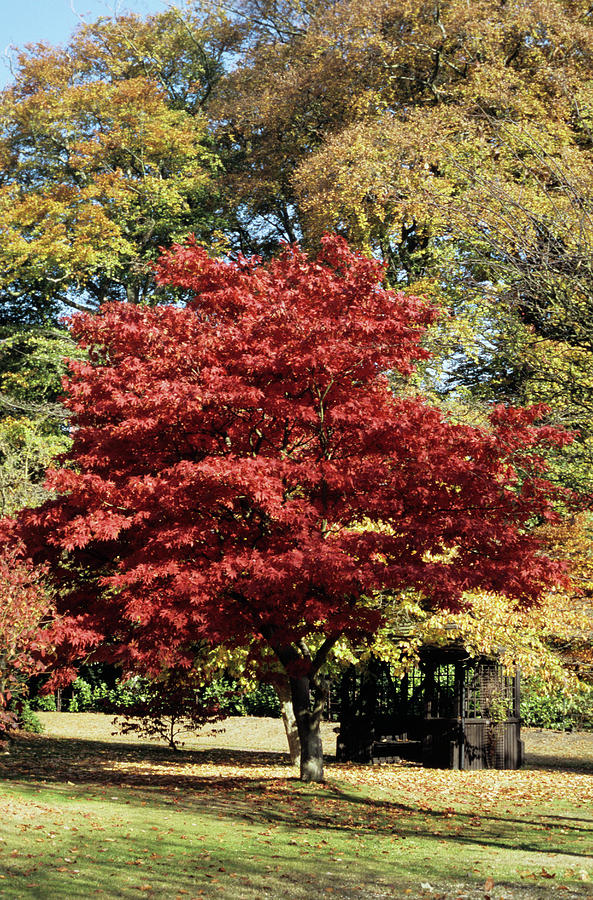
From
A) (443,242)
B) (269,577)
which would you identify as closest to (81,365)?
(269,577)

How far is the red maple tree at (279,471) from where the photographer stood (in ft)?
35.1

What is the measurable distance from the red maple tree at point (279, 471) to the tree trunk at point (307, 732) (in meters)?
0.92

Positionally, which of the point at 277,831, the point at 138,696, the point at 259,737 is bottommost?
the point at 259,737

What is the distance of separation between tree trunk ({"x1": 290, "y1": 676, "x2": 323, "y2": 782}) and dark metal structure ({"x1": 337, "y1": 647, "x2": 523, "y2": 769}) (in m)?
4.13

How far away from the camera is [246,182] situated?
31.0 meters

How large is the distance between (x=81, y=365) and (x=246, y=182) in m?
20.0

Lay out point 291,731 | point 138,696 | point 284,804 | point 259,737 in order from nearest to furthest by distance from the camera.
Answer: point 284,804, point 291,731, point 259,737, point 138,696

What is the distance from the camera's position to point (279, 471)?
11055 mm

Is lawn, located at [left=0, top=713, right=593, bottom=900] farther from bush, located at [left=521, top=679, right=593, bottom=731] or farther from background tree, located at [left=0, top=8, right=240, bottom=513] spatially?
background tree, located at [left=0, top=8, right=240, bottom=513]

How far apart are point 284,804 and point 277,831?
1.76 meters

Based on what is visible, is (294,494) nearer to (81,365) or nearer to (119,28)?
(81,365)

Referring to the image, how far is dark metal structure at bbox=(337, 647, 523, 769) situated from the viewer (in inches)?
715

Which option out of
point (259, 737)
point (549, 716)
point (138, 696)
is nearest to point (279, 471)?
point (259, 737)

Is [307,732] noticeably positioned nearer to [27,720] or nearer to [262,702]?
[27,720]
